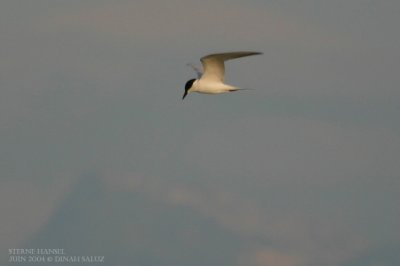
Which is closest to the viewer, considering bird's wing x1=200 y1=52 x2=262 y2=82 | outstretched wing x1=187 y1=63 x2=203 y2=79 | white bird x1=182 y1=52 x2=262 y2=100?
bird's wing x1=200 y1=52 x2=262 y2=82

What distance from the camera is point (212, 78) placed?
33.3 metres

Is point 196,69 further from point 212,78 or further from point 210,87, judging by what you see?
point 212,78

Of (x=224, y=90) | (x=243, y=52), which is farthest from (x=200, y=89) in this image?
(x=243, y=52)

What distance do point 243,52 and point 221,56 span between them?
284 centimetres

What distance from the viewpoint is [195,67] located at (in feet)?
119

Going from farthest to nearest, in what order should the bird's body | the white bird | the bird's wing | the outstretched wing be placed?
the outstretched wing, the bird's body, the white bird, the bird's wing

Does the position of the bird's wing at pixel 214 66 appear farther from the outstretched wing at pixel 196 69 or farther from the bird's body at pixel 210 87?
the outstretched wing at pixel 196 69

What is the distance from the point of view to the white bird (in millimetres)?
32125

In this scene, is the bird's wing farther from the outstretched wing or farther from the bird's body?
the outstretched wing

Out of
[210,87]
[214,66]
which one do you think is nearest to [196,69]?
[210,87]

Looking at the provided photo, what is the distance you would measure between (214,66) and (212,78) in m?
0.69

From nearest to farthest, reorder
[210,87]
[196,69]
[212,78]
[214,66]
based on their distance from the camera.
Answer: [214,66] → [212,78] → [210,87] → [196,69]

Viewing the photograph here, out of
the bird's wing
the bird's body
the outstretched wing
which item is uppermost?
the outstretched wing

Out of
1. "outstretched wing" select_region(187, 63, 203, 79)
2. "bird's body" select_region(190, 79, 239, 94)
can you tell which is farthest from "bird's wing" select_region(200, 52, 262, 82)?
"outstretched wing" select_region(187, 63, 203, 79)
